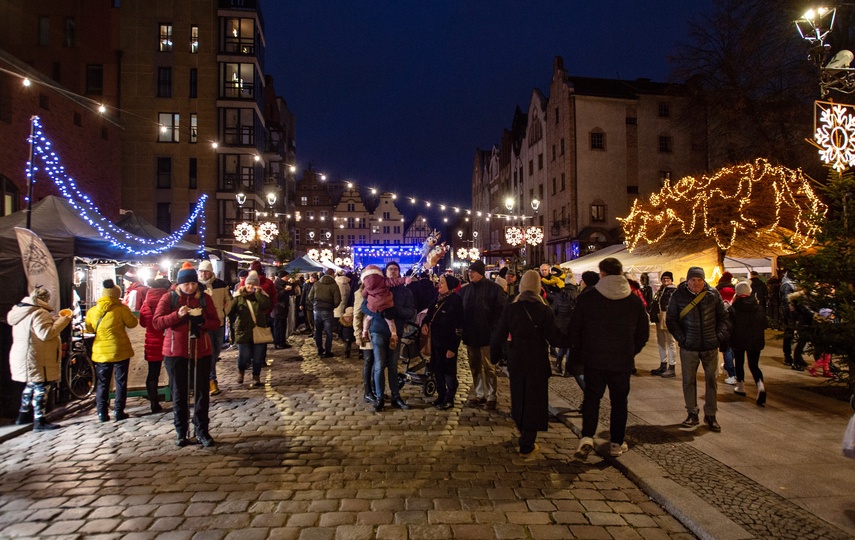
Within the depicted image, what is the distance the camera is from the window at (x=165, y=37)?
3334cm

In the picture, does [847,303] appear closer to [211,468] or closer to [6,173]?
[211,468]

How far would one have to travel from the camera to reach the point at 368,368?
7582 millimetres

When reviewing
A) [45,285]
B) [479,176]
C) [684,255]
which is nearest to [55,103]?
[45,285]

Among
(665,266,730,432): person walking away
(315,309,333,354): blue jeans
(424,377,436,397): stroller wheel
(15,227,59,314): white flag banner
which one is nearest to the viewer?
(665,266,730,432): person walking away

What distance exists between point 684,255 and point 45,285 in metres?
17.7

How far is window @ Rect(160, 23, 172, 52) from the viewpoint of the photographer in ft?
109

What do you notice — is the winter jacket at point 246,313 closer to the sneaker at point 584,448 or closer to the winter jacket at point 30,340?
the winter jacket at point 30,340

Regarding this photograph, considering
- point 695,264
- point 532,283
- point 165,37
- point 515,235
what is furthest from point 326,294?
point 165,37

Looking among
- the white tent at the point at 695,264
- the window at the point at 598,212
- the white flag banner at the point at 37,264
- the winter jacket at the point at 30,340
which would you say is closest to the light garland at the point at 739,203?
the white tent at the point at 695,264

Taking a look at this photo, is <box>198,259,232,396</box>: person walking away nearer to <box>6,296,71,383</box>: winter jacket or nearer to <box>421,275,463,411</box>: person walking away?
<box>6,296,71,383</box>: winter jacket

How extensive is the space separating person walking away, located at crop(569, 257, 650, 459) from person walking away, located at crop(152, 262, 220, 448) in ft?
13.3

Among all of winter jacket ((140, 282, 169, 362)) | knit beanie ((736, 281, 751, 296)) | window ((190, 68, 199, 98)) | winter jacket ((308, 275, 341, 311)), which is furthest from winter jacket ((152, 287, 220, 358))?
window ((190, 68, 199, 98))

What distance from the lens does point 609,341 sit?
512cm

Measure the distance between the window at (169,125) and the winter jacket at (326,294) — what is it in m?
26.7
